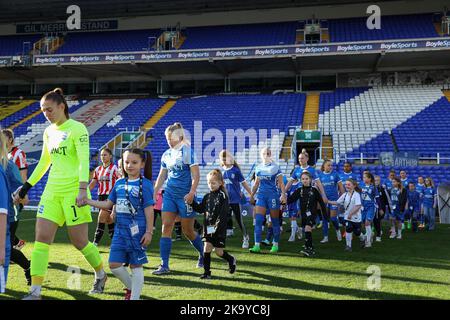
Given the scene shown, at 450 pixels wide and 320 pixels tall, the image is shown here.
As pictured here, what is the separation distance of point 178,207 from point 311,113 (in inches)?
801

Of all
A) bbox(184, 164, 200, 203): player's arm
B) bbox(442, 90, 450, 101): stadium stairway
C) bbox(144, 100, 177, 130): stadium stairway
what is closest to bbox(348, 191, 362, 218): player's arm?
bbox(184, 164, 200, 203): player's arm

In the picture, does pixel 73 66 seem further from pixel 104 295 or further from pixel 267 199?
pixel 104 295

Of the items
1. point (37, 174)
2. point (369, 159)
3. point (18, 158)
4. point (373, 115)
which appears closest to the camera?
point (37, 174)

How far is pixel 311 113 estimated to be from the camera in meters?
25.6

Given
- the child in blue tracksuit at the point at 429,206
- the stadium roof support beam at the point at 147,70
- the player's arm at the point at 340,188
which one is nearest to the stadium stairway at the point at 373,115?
the child in blue tracksuit at the point at 429,206

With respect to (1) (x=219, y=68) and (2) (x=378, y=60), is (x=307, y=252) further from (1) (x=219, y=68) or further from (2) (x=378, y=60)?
(1) (x=219, y=68)

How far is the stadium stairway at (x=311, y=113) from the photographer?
945 inches

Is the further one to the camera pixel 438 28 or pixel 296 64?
pixel 438 28

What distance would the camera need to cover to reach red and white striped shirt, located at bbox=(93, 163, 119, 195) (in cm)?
930

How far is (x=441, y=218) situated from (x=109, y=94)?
25097 millimetres

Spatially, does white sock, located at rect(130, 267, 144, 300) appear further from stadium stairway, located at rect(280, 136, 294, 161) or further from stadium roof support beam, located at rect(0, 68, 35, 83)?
stadium roof support beam, located at rect(0, 68, 35, 83)

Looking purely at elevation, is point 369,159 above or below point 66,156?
above

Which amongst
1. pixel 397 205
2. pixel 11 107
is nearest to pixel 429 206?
pixel 397 205
